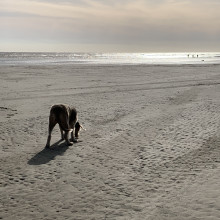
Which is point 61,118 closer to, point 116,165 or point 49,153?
point 49,153

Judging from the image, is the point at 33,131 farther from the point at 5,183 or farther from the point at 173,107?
the point at 173,107

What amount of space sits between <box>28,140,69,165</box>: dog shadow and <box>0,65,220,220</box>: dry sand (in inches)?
1.0

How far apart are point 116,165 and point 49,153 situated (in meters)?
1.99

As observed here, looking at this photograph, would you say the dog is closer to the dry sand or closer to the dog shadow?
the dog shadow

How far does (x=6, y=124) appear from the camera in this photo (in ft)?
37.3

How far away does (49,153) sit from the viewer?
28.2 feet

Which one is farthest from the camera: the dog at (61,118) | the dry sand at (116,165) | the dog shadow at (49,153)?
the dog at (61,118)

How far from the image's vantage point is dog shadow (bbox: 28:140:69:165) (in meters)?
Answer: 7.96

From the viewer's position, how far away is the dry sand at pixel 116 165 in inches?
225

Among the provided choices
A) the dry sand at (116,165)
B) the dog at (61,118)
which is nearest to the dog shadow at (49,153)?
the dry sand at (116,165)

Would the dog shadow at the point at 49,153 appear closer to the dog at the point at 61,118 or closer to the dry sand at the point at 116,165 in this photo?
the dry sand at the point at 116,165

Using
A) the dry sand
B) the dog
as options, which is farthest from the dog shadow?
the dog

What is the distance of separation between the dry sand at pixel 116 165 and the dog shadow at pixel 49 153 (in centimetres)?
3

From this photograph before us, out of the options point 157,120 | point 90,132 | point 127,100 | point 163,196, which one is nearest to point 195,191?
point 163,196
